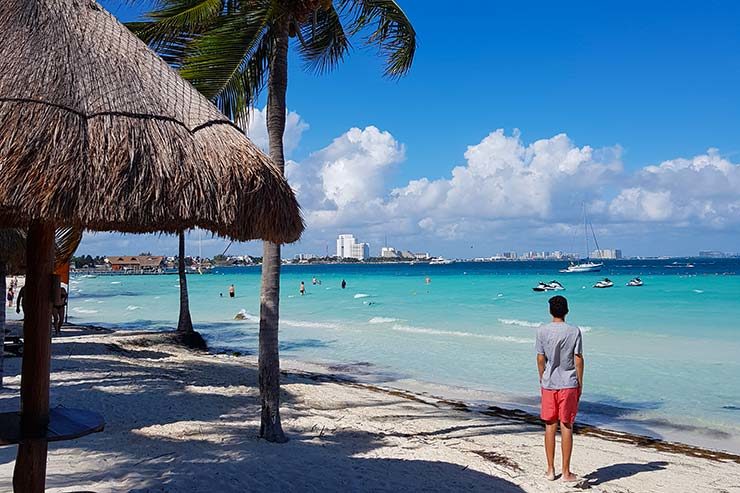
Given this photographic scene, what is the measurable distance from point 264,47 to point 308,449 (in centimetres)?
444

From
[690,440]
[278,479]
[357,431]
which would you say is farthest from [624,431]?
[278,479]

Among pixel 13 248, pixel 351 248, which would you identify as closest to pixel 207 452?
pixel 13 248

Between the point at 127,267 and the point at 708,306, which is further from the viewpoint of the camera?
the point at 127,267

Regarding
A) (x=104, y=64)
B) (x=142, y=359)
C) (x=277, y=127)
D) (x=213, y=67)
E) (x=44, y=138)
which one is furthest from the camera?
(x=142, y=359)

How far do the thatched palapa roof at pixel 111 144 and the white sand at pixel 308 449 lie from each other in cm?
238

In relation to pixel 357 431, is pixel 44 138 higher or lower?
higher

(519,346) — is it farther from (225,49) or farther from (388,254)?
(388,254)

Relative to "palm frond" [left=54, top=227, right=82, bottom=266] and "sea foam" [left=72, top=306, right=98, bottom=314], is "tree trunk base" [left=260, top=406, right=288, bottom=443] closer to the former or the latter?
"palm frond" [left=54, top=227, right=82, bottom=266]

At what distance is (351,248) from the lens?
162m

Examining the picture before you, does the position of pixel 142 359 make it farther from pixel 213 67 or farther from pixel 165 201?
pixel 165 201

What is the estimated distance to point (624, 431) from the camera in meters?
8.91

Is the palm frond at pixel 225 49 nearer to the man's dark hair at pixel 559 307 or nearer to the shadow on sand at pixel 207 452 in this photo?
the shadow on sand at pixel 207 452

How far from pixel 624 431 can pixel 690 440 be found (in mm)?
861

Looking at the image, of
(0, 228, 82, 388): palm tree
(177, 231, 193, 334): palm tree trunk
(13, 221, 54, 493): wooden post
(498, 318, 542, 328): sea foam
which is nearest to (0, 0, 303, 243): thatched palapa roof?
(13, 221, 54, 493): wooden post
